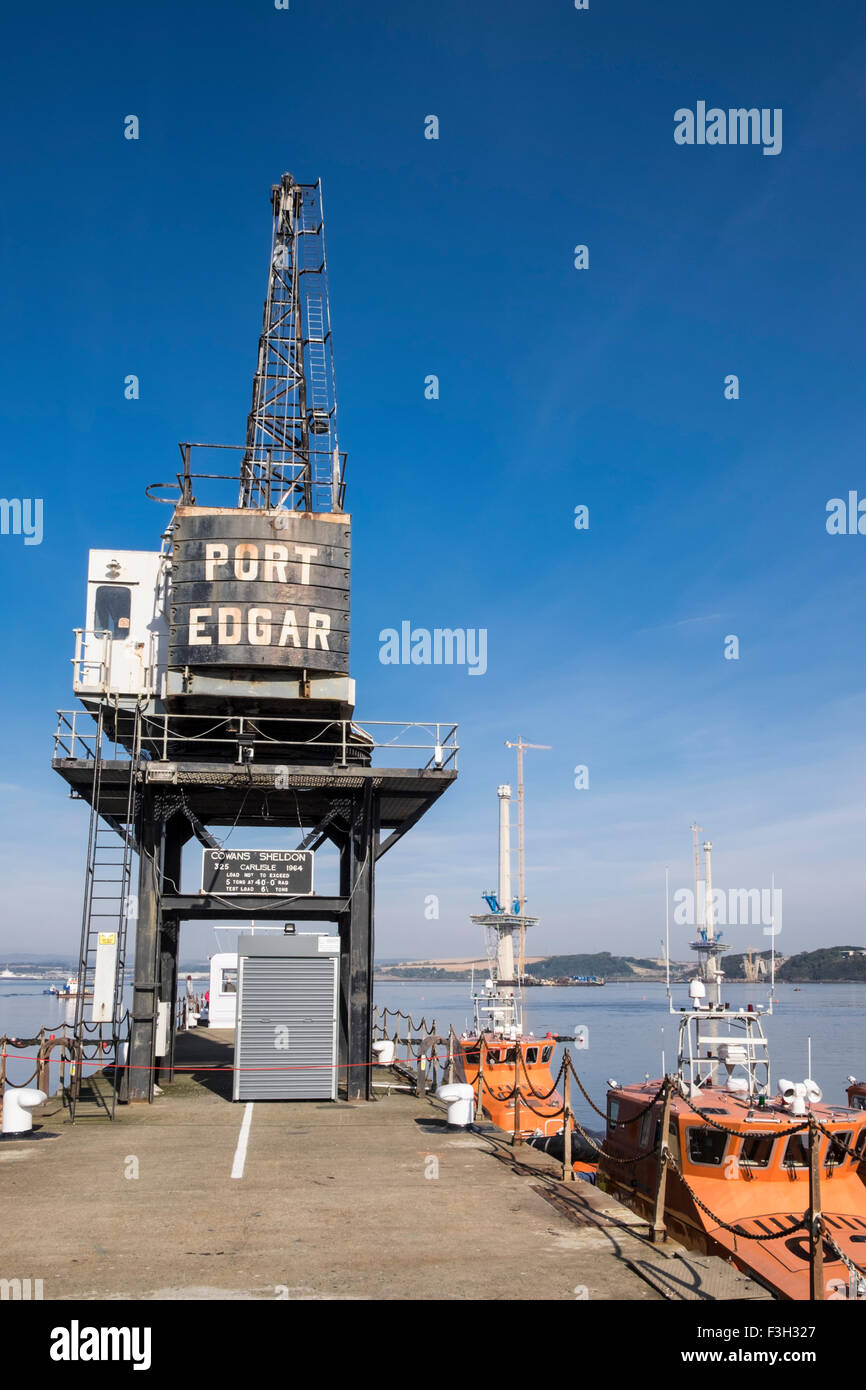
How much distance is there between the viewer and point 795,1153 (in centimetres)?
2111

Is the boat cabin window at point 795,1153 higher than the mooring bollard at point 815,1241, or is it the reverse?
the mooring bollard at point 815,1241

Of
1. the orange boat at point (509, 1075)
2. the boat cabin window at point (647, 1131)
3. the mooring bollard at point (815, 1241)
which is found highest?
the mooring bollard at point (815, 1241)

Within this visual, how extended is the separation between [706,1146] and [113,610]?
63.3ft

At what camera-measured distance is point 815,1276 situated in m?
9.68

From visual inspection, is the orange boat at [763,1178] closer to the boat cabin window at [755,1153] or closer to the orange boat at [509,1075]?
the boat cabin window at [755,1153]

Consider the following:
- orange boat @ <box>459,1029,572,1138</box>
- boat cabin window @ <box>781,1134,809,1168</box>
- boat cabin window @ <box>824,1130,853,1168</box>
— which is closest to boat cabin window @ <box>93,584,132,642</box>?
boat cabin window @ <box>781,1134,809,1168</box>

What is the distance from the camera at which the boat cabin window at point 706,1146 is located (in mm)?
20781

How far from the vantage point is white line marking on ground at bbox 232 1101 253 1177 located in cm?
1617

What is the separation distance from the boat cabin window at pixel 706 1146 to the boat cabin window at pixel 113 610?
18.2 m

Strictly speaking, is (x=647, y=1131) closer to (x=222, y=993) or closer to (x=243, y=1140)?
(x=243, y=1140)

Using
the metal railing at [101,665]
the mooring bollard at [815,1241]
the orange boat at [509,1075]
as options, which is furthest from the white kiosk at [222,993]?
the mooring bollard at [815,1241]
